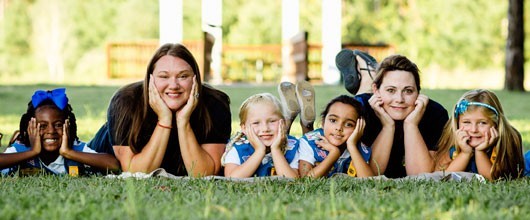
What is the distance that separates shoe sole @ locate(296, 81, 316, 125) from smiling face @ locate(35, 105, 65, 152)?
175 cm

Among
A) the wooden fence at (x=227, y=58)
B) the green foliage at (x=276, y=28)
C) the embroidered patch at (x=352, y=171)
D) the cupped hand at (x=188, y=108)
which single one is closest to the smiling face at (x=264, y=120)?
the cupped hand at (x=188, y=108)

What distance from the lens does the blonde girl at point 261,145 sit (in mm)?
5219

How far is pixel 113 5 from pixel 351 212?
4187cm

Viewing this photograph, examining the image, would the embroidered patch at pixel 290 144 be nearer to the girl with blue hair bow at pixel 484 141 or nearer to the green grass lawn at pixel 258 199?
the green grass lawn at pixel 258 199

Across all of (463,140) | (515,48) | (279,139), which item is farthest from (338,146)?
(515,48)

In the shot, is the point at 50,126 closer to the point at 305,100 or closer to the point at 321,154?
the point at 321,154

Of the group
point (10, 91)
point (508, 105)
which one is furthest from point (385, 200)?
point (10, 91)

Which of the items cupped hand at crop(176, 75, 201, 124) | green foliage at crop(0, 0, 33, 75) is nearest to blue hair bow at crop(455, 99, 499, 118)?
cupped hand at crop(176, 75, 201, 124)

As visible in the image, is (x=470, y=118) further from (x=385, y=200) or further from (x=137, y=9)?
(x=137, y=9)

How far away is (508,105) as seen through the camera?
13609mm

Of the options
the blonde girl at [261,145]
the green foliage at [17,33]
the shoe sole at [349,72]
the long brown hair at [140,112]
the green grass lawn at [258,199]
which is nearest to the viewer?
the green grass lawn at [258,199]

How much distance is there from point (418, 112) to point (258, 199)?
1.84 metres

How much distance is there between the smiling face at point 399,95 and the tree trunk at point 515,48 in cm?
1267

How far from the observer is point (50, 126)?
547cm
